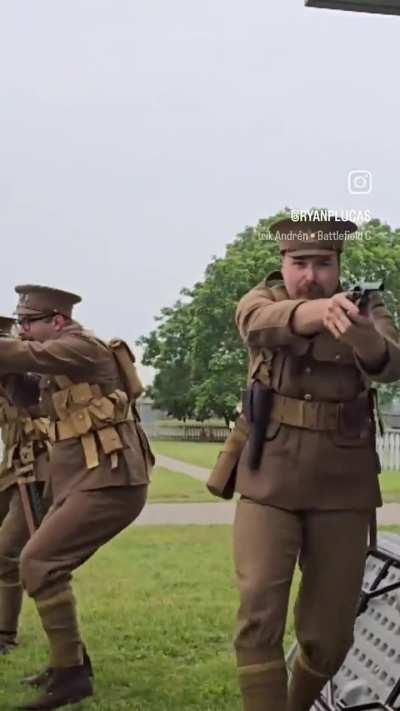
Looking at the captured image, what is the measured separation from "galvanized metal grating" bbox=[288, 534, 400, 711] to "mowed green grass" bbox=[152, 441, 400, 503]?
9.47m

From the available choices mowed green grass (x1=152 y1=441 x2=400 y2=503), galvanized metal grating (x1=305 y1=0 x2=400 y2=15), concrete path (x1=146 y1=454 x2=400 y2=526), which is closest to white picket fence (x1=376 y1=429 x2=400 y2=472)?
mowed green grass (x1=152 y1=441 x2=400 y2=503)

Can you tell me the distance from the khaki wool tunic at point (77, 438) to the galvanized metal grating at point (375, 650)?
101 cm

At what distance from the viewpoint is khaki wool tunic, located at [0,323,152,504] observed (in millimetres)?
4168

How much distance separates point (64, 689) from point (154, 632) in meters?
1.13

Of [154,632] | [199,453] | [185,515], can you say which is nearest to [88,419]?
[154,632]

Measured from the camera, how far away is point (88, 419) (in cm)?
438

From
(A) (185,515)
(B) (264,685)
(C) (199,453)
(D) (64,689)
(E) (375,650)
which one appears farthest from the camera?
(C) (199,453)

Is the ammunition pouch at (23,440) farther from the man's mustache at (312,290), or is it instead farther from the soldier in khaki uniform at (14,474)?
the man's mustache at (312,290)

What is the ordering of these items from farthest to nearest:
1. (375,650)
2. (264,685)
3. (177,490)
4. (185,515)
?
(177,490) → (185,515) → (375,650) → (264,685)

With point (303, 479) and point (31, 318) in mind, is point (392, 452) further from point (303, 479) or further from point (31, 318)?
point (303, 479)

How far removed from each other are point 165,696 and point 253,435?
1514mm

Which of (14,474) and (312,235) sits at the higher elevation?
(312,235)

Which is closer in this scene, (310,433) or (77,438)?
(310,433)

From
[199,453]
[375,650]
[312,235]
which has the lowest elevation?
[199,453]
